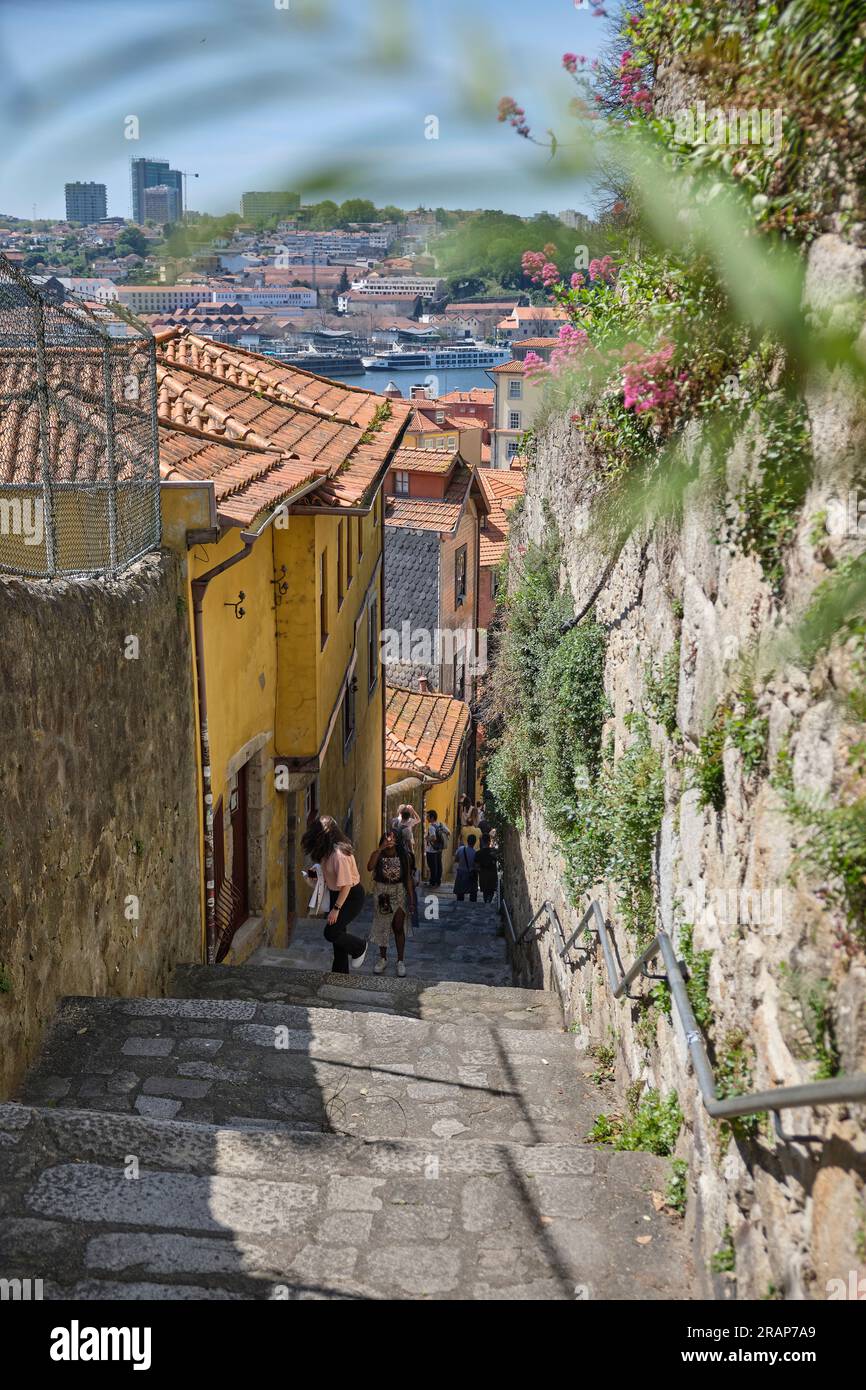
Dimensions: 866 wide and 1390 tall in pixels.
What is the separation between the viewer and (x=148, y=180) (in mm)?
759

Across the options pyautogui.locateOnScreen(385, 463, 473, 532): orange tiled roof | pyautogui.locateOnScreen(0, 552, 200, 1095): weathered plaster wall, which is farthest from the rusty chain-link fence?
pyautogui.locateOnScreen(385, 463, 473, 532): orange tiled roof

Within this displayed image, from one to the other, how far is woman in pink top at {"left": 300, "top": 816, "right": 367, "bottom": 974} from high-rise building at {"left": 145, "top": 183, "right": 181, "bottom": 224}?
921 cm

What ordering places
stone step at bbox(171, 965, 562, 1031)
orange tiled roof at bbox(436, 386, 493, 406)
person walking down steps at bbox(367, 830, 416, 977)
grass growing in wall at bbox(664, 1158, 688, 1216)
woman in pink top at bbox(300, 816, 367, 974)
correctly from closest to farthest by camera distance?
grass growing in wall at bbox(664, 1158, 688, 1216) < stone step at bbox(171, 965, 562, 1031) < woman in pink top at bbox(300, 816, 367, 974) < person walking down steps at bbox(367, 830, 416, 977) < orange tiled roof at bbox(436, 386, 493, 406)

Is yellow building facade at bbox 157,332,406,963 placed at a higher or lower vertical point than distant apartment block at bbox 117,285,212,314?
lower

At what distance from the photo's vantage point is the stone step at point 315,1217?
3.81 metres

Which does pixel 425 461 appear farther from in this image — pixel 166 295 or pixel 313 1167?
pixel 166 295

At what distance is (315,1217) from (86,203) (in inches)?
157

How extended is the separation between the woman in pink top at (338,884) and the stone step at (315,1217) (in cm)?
491

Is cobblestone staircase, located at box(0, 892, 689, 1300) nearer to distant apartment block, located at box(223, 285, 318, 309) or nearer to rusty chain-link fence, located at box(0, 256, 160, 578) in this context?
rusty chain-link fence, located at box(0, 256, 160, 578)

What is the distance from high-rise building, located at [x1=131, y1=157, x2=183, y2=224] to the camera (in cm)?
69

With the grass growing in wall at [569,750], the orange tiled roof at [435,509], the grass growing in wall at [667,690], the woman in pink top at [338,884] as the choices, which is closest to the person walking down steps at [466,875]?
the grass growing in wall at [569,750]

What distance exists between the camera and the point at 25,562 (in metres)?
6.40
